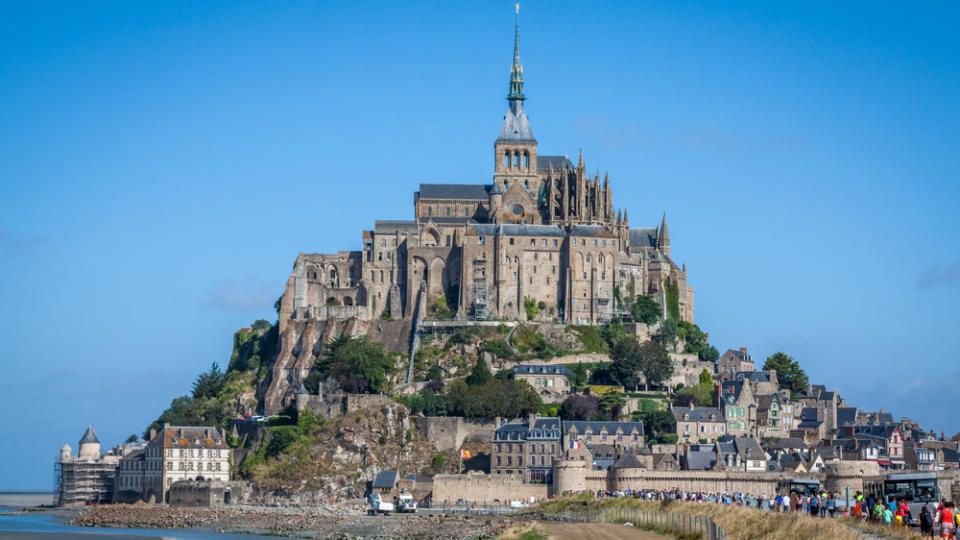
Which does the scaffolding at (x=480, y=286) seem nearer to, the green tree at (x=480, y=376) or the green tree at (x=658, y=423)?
the green tree at (x=480, y=376)

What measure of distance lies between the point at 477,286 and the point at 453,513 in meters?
26.8

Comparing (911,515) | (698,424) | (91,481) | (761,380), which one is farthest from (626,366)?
(911,515)

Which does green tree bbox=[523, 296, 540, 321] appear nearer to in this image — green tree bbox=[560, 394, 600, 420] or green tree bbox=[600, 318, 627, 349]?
green tree bbox=[600, 318, 627, 349]

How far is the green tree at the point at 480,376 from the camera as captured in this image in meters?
90.0

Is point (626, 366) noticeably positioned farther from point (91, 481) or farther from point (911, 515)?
point (911, 515)

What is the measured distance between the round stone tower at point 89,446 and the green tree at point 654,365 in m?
36.8

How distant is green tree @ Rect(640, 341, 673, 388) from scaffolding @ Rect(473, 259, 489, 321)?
11.7 meters

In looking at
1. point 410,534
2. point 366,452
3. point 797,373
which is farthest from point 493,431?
point 797,373

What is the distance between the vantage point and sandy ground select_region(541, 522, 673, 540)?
168ft

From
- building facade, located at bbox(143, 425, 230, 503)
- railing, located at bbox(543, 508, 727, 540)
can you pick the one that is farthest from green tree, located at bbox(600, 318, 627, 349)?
railing, located at bbox(543, 508, 727, 540)

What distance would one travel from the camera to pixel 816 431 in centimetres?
9381

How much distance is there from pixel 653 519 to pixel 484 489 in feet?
80.3

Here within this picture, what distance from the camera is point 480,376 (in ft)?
296

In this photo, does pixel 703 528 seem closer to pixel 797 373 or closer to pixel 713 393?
pixel 713 393
